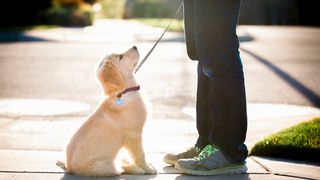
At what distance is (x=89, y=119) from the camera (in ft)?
14.4

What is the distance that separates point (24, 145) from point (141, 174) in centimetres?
145

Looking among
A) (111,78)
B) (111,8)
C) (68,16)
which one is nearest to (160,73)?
(111,78)

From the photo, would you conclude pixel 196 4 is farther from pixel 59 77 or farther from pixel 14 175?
pixel 59 77

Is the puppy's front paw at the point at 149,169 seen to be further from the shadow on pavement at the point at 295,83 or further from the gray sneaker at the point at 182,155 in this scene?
the shadow on pavement at the point at 295,83

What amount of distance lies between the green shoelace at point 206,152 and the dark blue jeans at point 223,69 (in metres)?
0.04

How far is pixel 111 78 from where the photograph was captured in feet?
14.5

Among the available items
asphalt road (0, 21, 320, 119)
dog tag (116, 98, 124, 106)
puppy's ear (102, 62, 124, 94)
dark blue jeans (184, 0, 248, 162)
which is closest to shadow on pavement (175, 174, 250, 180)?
dark blue jeans (184, 0, 248, 162)

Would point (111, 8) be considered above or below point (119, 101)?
below

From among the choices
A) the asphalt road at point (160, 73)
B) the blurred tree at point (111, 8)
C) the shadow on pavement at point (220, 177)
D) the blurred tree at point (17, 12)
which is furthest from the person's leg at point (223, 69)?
the blurred tree at point (111, 8)

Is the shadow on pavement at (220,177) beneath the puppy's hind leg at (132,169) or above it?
beneath

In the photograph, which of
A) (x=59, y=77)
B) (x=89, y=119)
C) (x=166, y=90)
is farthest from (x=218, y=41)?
(x=59, y=77)

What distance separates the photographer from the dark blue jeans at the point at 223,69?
13.9ft

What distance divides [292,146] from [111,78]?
168 centimetres

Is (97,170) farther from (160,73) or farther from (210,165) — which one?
(160,73)
